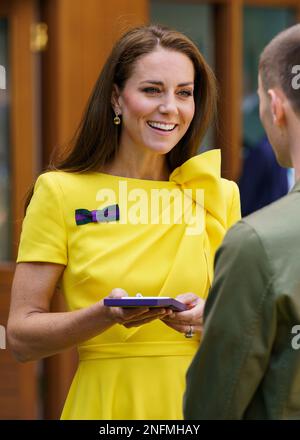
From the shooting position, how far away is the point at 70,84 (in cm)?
543

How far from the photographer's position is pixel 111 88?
319 centimetres

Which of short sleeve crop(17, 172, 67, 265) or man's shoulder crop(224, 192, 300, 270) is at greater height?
man's shoulder crop(224, 192, 300, 270)

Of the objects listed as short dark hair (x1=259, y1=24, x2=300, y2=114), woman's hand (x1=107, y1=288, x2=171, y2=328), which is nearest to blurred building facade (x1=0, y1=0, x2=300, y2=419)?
woman's hand (x1=107, y1=288, x2=171, y2=328)

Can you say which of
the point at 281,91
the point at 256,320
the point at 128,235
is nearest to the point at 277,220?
the point at 256,320

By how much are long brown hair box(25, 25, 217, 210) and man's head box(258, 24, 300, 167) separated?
783mm

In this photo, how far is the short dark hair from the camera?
2.32 m

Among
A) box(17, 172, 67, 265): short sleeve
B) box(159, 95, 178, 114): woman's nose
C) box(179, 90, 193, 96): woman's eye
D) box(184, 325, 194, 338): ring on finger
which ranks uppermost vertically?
box(179, 90, 193, 96): woman's eye

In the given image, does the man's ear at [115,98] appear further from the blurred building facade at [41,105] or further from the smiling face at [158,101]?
the blurred building facade at [41,105]

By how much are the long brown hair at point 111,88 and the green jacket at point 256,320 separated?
1.10 metres

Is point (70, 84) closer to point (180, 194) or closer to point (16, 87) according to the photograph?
point (16, 87)

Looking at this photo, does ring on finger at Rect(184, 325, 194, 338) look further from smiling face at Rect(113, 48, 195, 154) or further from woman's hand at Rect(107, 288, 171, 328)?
smiling face at Rect(113, 48, 195, 154)

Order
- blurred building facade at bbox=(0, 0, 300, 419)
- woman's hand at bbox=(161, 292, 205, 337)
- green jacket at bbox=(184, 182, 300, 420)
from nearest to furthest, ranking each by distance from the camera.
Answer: green jacket at bbox=(184, 182, 300, 420) → woman's hand at bbox=(161, 292, 205, 337) → blurred building facade at bbox=(0, 0, 300, 419)
